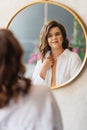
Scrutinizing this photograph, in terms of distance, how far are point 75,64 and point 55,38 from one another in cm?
26

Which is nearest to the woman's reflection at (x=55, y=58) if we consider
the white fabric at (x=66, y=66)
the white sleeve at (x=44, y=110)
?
the white fabric at (x=66, y=66)

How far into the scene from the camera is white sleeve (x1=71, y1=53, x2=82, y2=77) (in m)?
2.07

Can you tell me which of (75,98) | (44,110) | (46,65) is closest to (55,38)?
(46,65)

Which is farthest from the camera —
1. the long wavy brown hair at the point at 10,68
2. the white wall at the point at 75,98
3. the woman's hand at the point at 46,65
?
the woman's hand at the point at 46,65

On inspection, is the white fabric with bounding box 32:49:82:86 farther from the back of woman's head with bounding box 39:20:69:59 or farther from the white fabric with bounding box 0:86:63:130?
the white fabric with bounding box 0:86:63:130

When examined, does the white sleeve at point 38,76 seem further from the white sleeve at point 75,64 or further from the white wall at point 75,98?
the white sleeve at point 75,64

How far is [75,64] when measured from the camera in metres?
2.08

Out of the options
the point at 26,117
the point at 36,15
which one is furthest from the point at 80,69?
the point at 26,117

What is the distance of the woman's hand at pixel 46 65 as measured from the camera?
2.18 metres

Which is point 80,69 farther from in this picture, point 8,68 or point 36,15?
point 8,68

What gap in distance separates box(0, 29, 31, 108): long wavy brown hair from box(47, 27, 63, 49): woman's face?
104 cm

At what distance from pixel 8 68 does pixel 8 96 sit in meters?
0.11

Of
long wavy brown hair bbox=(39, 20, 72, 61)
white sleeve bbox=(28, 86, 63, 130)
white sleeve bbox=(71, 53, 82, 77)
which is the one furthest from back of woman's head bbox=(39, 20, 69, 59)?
white sleeve bbox=(28, 86, 63, 130)

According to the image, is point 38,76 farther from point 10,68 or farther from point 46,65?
point 10,68
